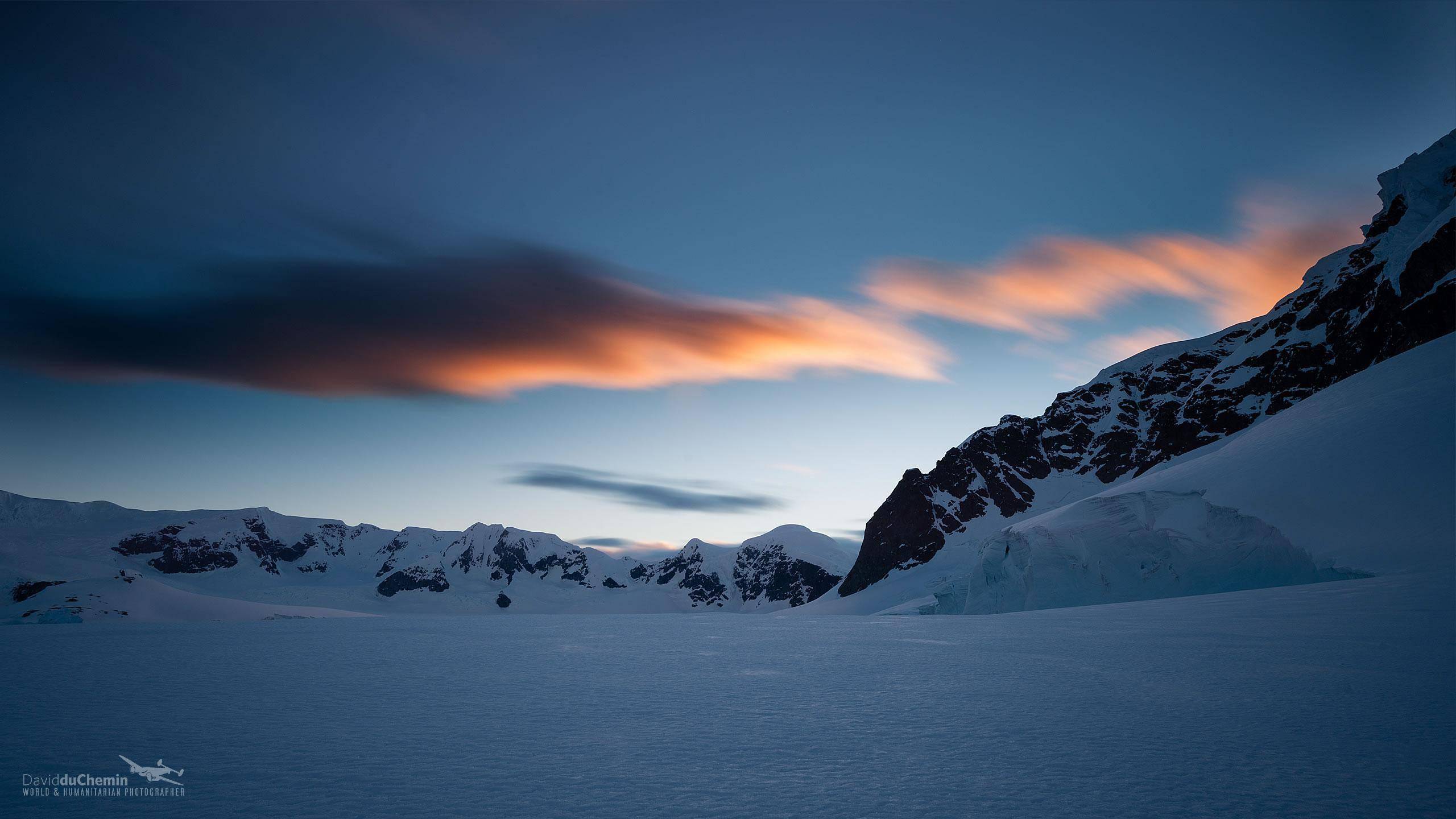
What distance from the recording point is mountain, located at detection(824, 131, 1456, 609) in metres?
70.1

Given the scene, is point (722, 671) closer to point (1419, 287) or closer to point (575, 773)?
point (575, 773)

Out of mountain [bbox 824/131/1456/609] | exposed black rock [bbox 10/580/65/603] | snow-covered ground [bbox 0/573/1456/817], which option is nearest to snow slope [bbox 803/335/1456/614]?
mountain [bbox 824/131/1456/609]

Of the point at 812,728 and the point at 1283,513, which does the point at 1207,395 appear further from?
the point at 812,728

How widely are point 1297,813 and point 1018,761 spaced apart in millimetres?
3319

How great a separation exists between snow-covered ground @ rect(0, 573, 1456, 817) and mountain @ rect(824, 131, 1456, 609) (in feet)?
114

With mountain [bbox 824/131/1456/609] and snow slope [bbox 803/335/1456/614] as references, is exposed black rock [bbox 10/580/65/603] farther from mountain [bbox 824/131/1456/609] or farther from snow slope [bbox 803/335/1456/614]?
snow slope [bbox 803/335/1456/614]

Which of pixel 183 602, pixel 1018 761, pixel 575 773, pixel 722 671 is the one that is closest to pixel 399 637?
pixel 722 671

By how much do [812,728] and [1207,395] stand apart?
160360mm

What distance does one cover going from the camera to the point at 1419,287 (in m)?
69.4

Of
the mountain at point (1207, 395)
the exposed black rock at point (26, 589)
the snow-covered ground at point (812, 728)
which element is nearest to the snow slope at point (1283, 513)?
the mountain at point (1207, 395)

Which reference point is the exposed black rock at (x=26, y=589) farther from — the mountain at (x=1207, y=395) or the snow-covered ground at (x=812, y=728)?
the snow-covered ground at (x=812, y=728)

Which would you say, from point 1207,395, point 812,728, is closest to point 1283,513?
point 812,728

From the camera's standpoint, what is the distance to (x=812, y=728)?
43.8 ft

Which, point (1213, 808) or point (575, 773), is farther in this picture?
point (575, 773)
